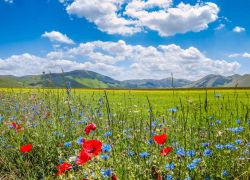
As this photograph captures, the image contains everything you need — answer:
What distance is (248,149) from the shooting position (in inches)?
162

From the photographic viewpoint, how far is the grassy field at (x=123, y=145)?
3.33 meters

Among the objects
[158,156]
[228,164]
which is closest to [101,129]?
[158,156]

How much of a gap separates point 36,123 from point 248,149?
4130mm

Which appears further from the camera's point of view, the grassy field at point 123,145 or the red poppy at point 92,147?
the grassy field at point 123,145

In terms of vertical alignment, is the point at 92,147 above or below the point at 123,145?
above

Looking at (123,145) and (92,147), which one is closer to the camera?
(92,147)

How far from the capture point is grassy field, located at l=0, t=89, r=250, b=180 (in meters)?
3.33

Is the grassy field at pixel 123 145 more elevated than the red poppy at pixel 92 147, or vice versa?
the red poppy at pixel 92 147

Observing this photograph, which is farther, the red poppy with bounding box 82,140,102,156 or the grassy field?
the grassy field

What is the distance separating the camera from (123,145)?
4.87 m

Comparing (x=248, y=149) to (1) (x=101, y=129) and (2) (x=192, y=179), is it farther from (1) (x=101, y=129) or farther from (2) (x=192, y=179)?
(1) (x=101, y=129)

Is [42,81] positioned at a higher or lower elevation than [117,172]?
higher

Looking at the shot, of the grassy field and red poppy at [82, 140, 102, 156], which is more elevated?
red poppy at [82, 140, 102, 156]

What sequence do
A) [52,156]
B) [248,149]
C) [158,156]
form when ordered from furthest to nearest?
[52,156] → [248,149] → [158,156]
